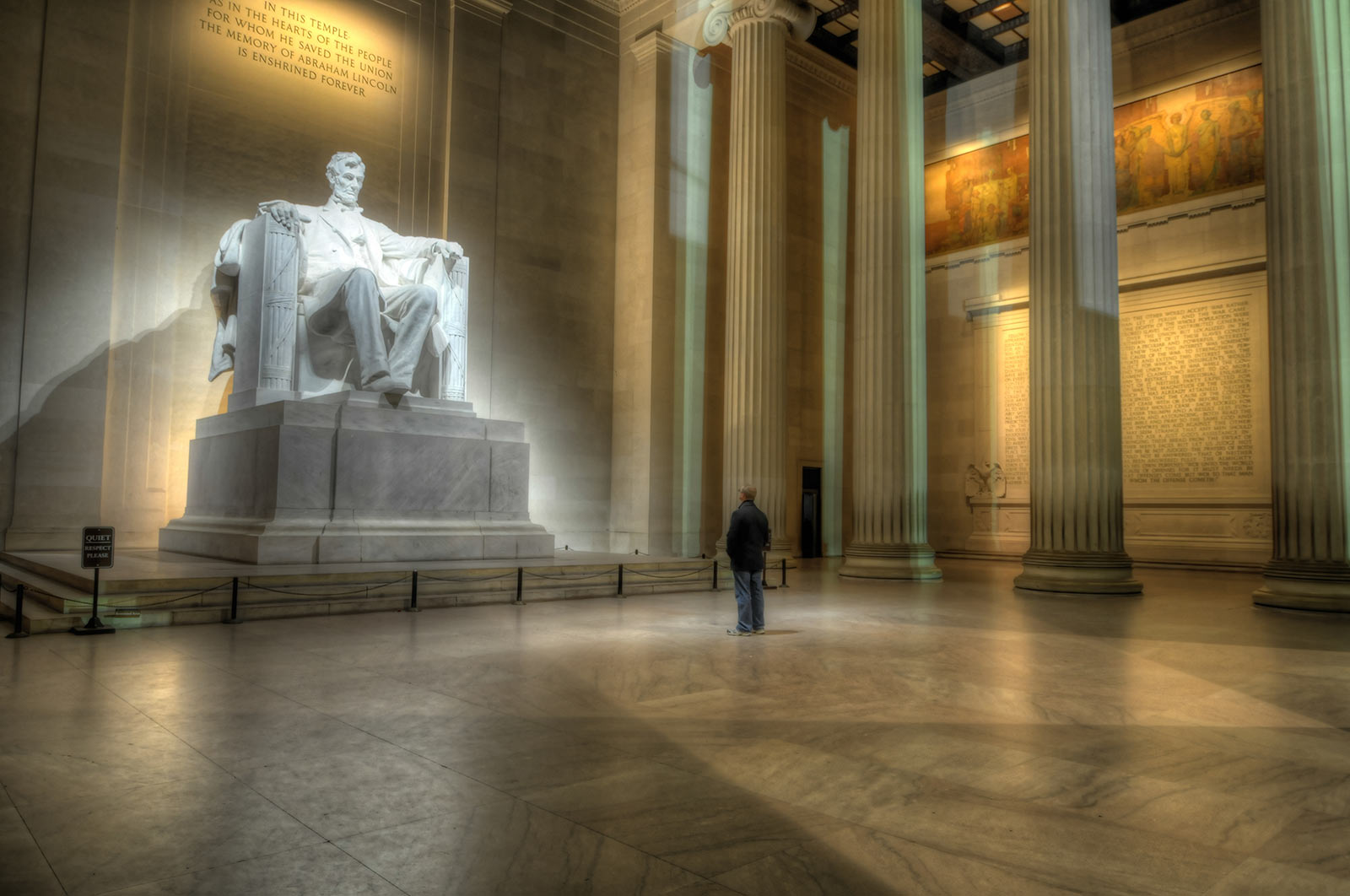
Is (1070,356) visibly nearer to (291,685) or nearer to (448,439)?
(448,439)

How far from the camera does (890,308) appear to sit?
43.6 ft

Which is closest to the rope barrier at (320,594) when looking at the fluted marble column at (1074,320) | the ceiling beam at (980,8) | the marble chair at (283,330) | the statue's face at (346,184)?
the marble chair at (283,330)

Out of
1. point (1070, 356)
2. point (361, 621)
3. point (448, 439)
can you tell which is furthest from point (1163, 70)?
point (361, 621)

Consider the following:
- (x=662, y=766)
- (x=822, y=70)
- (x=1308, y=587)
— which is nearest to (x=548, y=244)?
(x=822, y=70)

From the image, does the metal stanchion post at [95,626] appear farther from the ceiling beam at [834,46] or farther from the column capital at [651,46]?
the ceiling beam at [834,46]

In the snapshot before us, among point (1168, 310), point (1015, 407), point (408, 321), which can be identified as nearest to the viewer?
point (408, 321)

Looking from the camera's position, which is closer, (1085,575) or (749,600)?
(749,600)

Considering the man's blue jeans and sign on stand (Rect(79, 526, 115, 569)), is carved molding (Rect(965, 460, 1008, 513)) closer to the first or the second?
the man's blue jeans

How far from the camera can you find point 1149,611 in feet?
30.2

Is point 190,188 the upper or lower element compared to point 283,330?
upper

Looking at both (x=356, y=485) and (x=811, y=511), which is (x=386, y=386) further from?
(x=811, y=511)

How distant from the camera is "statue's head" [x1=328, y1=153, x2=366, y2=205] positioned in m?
11.5

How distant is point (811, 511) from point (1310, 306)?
1093cm

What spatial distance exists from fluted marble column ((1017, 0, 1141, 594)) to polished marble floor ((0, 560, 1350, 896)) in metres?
4.21
